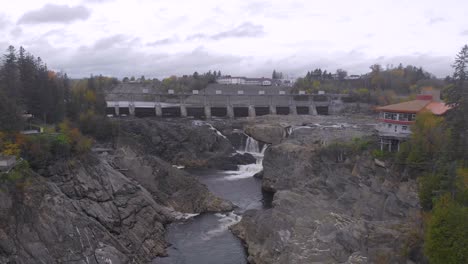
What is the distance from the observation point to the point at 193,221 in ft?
133

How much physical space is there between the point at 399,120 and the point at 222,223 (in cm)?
1839

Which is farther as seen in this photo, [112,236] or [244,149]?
[244,149]

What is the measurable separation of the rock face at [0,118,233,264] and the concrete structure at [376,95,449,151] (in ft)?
53.8

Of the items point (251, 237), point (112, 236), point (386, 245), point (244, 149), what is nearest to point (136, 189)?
point (112, 236)

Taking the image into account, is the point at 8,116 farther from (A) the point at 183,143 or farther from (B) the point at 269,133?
(B) the point at 269,133

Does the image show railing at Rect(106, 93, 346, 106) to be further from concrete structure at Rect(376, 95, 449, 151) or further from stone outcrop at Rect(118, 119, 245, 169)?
concrete structure at Rect(376, 95, 449, 151)

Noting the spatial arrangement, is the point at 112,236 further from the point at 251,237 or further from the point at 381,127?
the point at 381,127

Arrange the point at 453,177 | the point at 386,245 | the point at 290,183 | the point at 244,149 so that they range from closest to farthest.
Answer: the point at 453,177, the point at 386,245, the point at 290,183, the point at 244,149

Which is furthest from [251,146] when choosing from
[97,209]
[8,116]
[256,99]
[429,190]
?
[429,190]

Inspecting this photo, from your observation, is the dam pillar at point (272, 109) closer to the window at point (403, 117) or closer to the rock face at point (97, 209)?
the rock face at point (97, 209)

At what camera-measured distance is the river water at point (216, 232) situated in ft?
110

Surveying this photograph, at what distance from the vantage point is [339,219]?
33438 millimetres

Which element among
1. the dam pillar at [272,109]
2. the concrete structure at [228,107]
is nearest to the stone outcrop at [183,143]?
the concrete structure at [228,107]

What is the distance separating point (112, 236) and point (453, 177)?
2302cm
